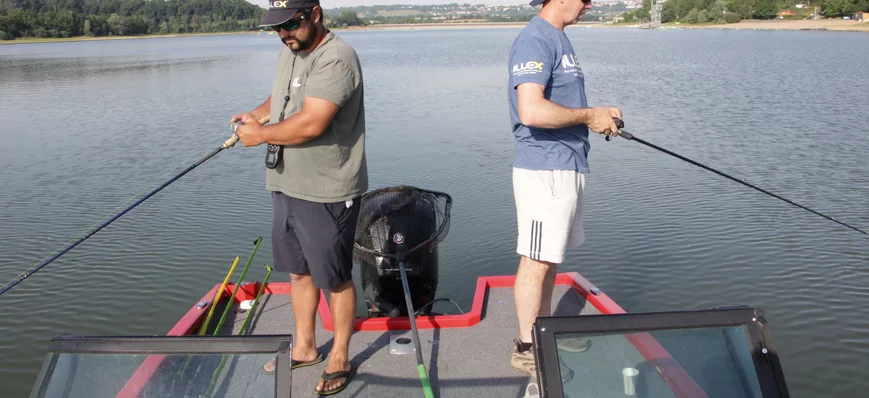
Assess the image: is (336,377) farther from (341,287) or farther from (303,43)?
(303,43)

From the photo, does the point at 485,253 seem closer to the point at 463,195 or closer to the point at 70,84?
the point at 463,195

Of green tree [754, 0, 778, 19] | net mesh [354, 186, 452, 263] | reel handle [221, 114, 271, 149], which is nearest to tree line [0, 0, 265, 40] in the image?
green tree [754, 0, 778, 19]

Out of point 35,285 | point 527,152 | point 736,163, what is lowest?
point 35,285

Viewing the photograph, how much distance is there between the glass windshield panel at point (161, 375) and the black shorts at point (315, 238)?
941 mm

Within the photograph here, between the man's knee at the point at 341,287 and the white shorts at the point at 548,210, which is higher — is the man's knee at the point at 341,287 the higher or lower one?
the lower one

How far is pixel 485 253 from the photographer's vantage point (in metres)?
6.66

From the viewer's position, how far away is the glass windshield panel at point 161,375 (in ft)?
7.27

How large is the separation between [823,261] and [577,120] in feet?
14.4

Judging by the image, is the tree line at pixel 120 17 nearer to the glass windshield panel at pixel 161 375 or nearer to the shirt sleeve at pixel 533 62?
the shirt sleeve at pixel 533 62

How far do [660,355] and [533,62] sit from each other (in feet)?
4.38

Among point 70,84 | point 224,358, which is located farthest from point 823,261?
point 70,84

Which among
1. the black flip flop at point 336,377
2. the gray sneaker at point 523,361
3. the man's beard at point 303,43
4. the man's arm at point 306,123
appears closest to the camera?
the man's arm at point 306,123

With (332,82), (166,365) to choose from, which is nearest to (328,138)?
(332,82)

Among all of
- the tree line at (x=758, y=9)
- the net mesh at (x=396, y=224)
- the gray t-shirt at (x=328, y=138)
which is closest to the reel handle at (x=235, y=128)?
the gray t-shirt at (x=328, y=138)
